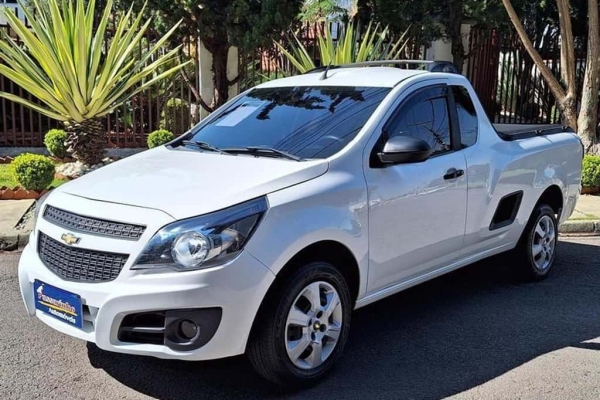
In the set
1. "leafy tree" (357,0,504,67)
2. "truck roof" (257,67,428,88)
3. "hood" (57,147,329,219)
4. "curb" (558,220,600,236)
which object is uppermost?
"leafy tree" (357,0,504,67)

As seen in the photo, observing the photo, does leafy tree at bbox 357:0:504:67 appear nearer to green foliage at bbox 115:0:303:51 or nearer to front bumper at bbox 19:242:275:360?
green foliage at bbox 115:0:303:51

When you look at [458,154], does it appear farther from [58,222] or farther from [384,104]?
[58,222]

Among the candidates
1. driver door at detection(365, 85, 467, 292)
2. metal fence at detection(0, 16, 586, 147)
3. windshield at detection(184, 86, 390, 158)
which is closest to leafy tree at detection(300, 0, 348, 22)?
metal fence at detection(0, 16, 586, 147)

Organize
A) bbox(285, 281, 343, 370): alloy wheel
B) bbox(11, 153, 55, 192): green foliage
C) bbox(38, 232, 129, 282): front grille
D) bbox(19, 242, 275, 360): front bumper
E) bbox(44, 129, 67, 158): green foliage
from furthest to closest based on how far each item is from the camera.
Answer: bbox(44, 129, 67, 158): green foliage, bbox(11, 153, 55, 192): green foliage, bbox(285, 281, 343, 370): alloy wheel, bbox(38, 232, 129, 282): front grille, bbox(19, 242, 275, 360): front bumper

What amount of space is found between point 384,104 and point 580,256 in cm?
Result: 363

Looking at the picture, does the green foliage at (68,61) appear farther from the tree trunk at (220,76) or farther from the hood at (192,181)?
the hood at (192,181)

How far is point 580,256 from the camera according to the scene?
675 cm

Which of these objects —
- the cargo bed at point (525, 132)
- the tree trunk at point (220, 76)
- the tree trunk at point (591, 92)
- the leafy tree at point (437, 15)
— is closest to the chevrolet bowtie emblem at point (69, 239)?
the cargo bed at point (525, 132)

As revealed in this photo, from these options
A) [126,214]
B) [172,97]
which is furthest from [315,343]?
[172,97]

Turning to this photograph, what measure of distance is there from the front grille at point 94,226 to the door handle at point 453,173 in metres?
2.19

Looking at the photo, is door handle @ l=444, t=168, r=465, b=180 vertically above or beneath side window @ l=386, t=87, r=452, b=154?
beneath

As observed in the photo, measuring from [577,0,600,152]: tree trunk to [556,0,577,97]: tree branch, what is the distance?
0.75ft

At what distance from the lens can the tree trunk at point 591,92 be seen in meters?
10.2

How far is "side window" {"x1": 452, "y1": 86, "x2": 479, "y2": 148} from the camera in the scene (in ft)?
16.0
